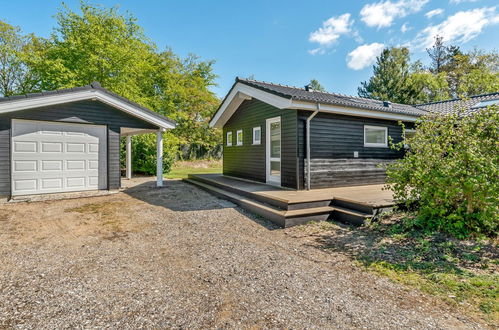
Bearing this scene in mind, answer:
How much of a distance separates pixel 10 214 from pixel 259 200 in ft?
17.7

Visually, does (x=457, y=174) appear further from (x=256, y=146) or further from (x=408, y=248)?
(x=256, y=146)

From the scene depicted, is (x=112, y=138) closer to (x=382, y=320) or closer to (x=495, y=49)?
(x=382, y=320)

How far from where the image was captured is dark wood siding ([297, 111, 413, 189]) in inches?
261

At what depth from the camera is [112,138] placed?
25.7 ft

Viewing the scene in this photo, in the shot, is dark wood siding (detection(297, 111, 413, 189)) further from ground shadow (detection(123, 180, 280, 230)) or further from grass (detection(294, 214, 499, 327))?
grass (detection(294, 214, 499, 327))

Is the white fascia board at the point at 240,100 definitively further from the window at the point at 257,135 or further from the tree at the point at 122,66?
the tree at the point at 122,66

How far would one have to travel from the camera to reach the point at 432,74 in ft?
81.5

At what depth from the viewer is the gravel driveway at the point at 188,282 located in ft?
6.43

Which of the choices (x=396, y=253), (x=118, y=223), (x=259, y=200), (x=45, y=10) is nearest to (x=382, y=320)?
(x=396, y=253)

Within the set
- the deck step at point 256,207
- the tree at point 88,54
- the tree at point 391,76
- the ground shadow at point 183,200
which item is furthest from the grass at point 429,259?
the tree at point 391,76

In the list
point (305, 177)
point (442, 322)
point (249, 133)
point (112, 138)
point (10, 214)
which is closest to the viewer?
point (442, 322)

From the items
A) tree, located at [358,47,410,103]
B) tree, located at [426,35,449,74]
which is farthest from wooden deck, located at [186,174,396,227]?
tree, located at [426,35,449,74]

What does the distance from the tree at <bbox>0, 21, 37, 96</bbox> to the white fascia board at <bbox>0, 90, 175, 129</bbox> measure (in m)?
13.5

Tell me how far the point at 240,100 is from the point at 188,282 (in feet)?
25.4
